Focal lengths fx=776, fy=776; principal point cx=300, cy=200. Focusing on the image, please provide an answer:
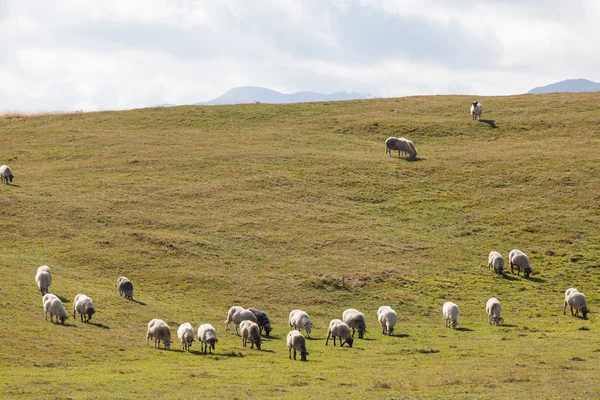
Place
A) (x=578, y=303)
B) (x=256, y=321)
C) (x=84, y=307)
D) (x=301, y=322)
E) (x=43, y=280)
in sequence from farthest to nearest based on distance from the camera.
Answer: (x=578, y=303) → (x=43, y=280) → (x=301, y=322) → (x=256, y=321) → (x=84, y=307)

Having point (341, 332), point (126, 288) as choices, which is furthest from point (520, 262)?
point (126, 288)

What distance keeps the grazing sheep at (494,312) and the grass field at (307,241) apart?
59 cm

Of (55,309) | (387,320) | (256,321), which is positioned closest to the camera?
(55,309)

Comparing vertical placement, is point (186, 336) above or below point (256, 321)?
below

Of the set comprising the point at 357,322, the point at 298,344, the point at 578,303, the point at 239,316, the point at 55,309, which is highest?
the point at 578,303

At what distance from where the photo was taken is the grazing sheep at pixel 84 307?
112 ft

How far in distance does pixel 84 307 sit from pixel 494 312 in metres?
19.4

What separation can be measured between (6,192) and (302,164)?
77.2ft

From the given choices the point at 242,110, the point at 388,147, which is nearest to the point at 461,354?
the point at 388,147

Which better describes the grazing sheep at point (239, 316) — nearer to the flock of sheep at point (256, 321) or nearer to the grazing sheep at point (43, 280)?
the flock of sheep at point (256, 321)

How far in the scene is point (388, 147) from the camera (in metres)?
69.1

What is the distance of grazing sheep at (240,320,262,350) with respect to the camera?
1251 inches

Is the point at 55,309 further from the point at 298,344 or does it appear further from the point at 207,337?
the point at 298,344

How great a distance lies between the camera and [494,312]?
3791 cm
